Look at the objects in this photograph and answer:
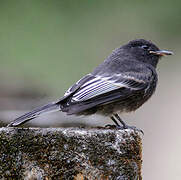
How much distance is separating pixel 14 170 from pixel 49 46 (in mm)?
7051

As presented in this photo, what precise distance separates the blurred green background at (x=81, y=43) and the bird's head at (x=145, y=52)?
2720 mm

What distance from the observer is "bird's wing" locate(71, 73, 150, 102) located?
4.27m

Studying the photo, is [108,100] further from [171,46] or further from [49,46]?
[171,46]

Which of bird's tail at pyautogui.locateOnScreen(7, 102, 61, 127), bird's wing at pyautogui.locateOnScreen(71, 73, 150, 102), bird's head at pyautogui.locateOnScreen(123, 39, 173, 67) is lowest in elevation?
bird's tail at pyautogui.locateOnScreen(7, 102, 61, 127)

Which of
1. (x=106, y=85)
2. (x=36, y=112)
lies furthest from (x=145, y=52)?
(x=36, y=112)

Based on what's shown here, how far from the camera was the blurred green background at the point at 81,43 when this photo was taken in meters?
8.98

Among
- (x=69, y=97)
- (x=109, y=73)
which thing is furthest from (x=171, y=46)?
(x=69, y=97)

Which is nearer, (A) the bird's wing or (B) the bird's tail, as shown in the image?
(B) the bird's tail

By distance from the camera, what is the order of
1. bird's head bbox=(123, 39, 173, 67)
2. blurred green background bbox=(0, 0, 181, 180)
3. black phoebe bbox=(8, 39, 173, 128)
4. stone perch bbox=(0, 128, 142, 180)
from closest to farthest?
stone perch bbox=(0, 128, 142, 180)
black phoebe bbox=(8, 39, 173, 128)
bird's head bbox=(123, 39, 173, 67)
blurred green background bbox=(0, 0, 181, 180)

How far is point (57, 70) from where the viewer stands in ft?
30.1

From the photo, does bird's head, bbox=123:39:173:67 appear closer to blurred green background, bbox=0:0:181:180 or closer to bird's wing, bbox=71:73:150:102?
A: bird's wing, bbox=71:73:150:102

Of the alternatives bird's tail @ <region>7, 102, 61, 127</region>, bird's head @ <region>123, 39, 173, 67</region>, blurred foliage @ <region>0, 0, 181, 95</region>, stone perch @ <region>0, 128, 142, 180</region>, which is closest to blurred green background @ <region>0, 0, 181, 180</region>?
blurred foliage @ <region>0, 0, 181, 95</region>

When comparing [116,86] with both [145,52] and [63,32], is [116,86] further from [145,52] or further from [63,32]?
[63,32]

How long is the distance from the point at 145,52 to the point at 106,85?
4.49 feet
